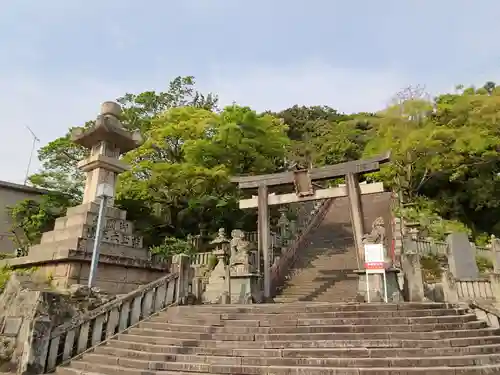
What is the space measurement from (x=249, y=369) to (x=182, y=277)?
5026 millimetres

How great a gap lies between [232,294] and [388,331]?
602 centimetres

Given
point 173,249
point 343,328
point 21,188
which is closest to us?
point 343,328

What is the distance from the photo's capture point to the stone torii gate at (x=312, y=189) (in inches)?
509

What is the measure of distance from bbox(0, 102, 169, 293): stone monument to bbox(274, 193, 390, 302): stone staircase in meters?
4.98

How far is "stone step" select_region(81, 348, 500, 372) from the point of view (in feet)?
18.6

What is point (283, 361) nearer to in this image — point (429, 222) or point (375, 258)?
point (375, 258)

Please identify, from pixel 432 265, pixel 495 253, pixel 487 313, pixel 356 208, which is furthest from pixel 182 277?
pixel 495 253

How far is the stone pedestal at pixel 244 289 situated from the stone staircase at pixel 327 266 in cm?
107

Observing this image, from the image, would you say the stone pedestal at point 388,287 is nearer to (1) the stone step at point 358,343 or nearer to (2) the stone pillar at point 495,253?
(1) the stone step at point 358,343

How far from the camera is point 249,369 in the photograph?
19.2 feet

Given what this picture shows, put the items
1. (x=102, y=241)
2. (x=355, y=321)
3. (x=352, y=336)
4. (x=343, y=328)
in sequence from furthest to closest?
1. (x=102, y=241)
2. (x=355, y=321)
3. (x=343, y=328)
4. (x=352, y=336)

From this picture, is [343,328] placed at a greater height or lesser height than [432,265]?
lesser

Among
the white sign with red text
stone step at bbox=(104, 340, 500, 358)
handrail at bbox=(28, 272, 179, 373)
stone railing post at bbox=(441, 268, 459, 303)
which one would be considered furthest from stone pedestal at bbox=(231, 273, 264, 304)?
stone railing post at bbox=(441, 268, 459, 303)

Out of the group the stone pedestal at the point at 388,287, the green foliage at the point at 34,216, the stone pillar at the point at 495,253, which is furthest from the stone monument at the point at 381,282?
the green foliage at the point at 34,216
